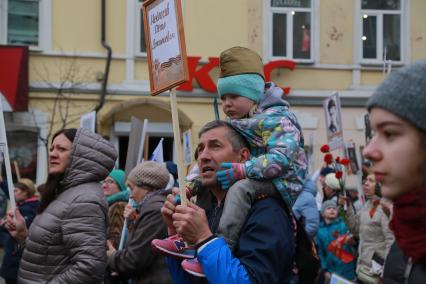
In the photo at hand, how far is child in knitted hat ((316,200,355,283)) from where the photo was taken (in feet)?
26.8

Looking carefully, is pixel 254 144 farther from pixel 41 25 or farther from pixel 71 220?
pixel 41 25

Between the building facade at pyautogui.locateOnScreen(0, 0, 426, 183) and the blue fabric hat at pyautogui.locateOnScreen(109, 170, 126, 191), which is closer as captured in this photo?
the blue fabric hat at pyautogui.locateOnScreen(109, 170, 126, 191)

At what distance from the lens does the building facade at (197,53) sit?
1534 centimetres

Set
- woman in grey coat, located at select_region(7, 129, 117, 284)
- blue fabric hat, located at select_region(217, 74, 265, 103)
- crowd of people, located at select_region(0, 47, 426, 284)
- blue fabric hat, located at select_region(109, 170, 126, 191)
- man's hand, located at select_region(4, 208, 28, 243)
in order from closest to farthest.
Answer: crowd of people, located at select_region(0, 47, 426, 284), blue fabric hat, located at select_region(217, 74, 265, 103), woman in grey coat, located at select_region(7, 129, 117, 284), man's hand, located at select_region(4, 208, 28, 243), blue fabric hat, located at select_region(109, 170, 126, 191)

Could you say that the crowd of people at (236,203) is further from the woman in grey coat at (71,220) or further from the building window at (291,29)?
the building window at (291,29)

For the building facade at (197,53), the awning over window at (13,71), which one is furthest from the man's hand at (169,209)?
the awning over window at (13,71)

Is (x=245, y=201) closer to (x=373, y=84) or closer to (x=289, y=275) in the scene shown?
(x=289, y=275)

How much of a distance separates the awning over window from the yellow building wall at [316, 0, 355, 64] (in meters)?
6.38

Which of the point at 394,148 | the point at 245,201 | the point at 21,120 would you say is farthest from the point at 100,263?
the point at 21,120

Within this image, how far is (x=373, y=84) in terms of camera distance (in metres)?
16.7

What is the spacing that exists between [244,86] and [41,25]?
12.7 metres

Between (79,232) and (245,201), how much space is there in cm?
128

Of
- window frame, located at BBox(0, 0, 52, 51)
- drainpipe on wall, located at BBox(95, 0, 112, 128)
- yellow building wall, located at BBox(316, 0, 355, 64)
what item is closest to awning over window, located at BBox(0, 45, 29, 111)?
window frame, located at BBox(0, 0, 52, 51)

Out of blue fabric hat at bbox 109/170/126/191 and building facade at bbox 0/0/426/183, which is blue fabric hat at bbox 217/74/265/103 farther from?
building facade at bbox 0/0/426/183
